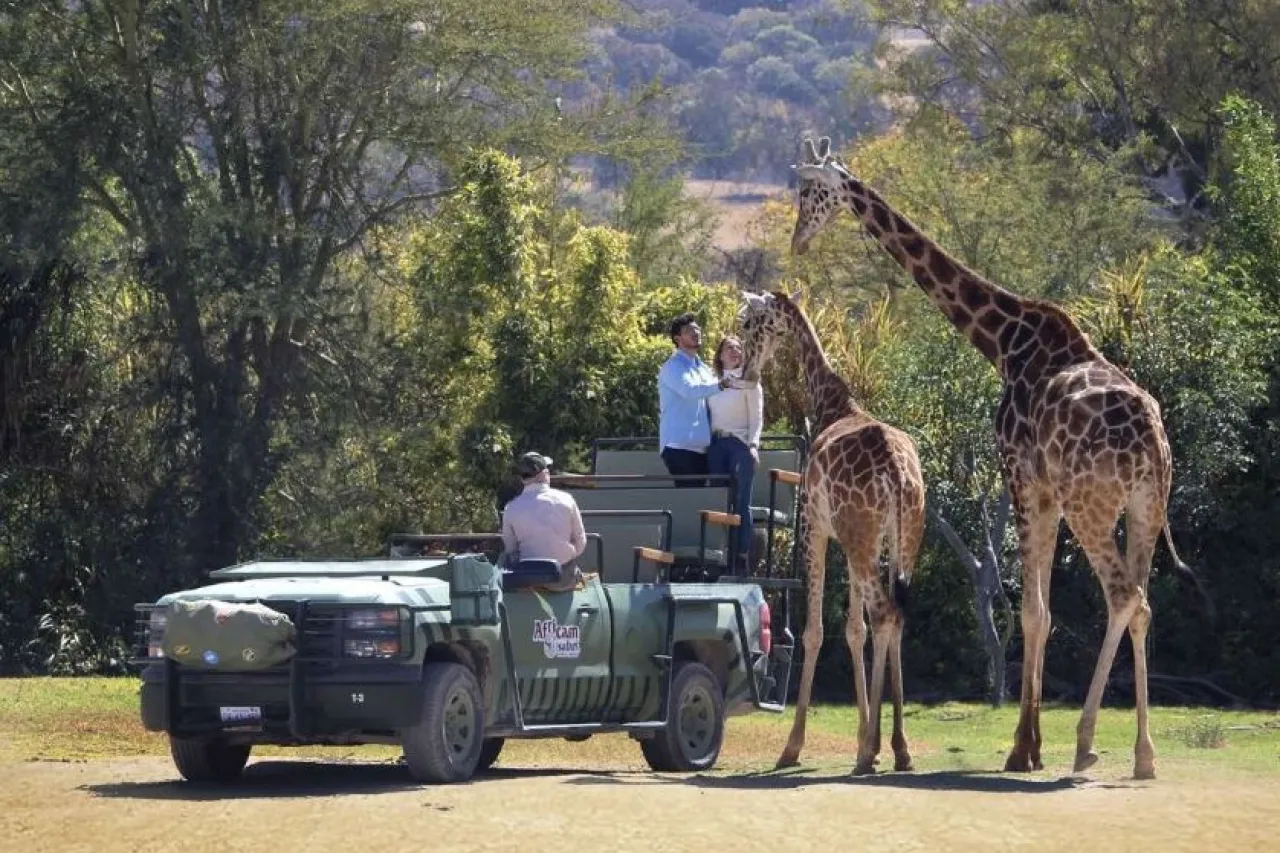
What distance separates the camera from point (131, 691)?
20.3 metres

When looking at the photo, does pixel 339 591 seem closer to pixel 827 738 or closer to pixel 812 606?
pixel 812 606

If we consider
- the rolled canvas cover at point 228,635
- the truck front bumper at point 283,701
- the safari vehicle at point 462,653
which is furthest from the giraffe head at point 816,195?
the rolled canvas cover at point 228,635

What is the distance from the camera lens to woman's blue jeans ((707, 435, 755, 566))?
1571 centimetres

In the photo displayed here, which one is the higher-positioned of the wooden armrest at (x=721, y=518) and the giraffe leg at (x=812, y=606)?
the wooden armrest at (x=721, y=518)

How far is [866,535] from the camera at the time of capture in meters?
14.5

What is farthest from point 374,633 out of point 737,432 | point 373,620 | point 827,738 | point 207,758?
point 827,738

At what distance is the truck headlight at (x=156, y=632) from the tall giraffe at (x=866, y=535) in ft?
13.6

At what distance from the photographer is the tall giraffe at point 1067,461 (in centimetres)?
1359

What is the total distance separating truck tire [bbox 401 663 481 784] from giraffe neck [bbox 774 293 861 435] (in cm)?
370

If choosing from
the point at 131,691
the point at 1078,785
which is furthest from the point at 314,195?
the point at 1078,785

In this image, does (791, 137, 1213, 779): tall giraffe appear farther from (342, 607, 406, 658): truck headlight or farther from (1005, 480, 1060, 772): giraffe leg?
(342, 607, 406, 658): truck headlight

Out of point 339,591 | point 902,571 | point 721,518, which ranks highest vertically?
point 721,518

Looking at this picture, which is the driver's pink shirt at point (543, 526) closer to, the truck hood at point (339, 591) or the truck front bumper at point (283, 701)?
the truck hood at point (339, 591)

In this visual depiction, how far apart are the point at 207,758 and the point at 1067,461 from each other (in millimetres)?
5115
